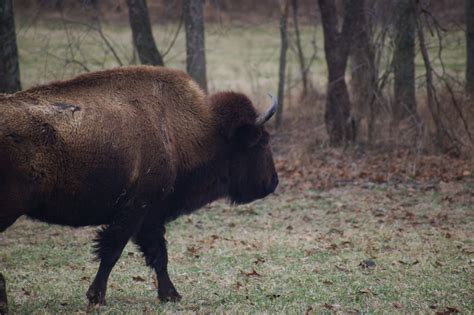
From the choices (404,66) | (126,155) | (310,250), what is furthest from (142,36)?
(126,155)

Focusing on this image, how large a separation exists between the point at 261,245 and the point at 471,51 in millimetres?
9452

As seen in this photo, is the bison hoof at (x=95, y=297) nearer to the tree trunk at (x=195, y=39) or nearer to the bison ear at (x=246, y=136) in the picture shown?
the bison ear at (x=246, y=136)

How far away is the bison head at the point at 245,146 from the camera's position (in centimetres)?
783

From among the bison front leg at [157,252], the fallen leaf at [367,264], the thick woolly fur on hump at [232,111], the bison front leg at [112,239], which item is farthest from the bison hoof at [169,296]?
the fallen leaf at [367,264]

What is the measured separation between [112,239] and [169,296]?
0.90 meters

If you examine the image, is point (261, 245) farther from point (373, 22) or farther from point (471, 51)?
point (471, 51)

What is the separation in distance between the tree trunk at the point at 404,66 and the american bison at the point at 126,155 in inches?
304

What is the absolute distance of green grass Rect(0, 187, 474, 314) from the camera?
23.4ft

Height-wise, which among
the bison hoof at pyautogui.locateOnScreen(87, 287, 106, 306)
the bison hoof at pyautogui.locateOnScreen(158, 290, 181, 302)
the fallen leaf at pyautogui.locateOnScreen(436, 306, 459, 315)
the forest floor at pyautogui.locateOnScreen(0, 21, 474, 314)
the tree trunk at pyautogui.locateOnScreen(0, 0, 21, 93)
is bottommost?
the forest floor at pyautogui.locateOnScreen(0, 21, 474, 314)

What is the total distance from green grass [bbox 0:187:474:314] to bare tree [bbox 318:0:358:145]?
9.93 ft

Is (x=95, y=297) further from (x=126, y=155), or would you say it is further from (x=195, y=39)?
(x=195, y=39)

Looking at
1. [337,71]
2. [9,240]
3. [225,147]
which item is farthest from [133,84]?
[337,71]

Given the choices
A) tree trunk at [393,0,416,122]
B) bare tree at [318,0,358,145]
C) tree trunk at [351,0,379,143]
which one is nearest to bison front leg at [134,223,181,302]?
tree trunk at [351,0,379,143]

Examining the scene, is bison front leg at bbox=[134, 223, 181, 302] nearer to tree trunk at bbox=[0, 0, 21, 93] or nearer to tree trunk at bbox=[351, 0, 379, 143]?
tree trunk at bbox=[0, 0, 21, 93]
